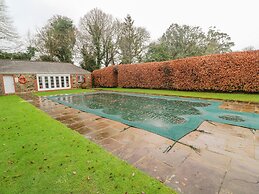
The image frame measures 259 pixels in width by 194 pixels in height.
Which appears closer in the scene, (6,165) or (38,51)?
(6,165)

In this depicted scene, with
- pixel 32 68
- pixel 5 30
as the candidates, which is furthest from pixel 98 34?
pixel 5 30

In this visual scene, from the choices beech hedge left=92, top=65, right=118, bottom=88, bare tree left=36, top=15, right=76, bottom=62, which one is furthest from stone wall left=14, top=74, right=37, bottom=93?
bare tree left=36, top=15, right=76, bottom=62

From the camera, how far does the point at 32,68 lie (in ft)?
53.2

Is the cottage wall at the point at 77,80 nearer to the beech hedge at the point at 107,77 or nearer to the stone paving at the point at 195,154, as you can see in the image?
the beech hedge at the point at 107,77

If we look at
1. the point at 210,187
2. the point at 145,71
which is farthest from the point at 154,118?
the point at 145,71

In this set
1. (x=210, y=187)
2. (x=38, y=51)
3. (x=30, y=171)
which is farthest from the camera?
(x=38, y=51)

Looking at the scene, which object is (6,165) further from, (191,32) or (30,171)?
(191,32)

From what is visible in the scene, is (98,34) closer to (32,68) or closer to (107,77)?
(107,77)

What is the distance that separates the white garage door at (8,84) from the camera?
45.6 feet

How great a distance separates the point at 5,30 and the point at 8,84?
5942mm

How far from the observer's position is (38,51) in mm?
24531

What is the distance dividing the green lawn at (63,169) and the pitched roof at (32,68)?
573 inches

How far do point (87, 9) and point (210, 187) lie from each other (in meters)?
27.4

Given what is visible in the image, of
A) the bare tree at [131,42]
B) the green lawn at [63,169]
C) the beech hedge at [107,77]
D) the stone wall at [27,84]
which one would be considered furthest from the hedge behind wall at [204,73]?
the stone wall at [27,84]
